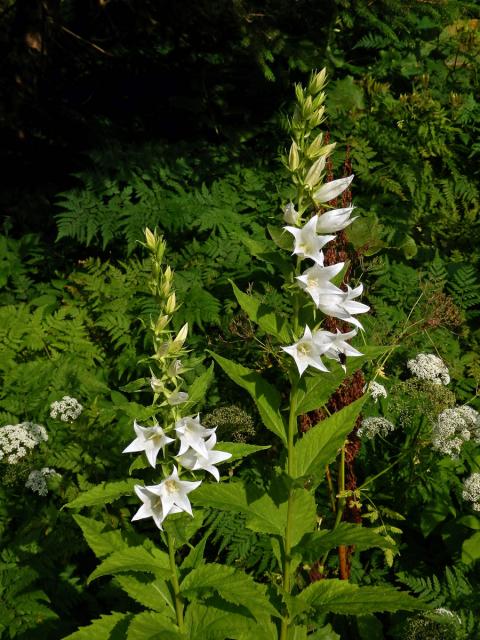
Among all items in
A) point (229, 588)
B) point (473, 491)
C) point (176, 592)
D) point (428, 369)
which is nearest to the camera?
point (229, 588)

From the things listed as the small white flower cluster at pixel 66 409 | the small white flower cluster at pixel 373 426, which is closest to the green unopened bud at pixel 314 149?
the small white flower cluster at pixel 373 426

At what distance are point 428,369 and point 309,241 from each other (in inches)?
63.3

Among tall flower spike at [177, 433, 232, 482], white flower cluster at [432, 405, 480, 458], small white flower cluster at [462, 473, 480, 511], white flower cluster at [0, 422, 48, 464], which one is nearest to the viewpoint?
tall flower spike at [177, 433, 232, 482]

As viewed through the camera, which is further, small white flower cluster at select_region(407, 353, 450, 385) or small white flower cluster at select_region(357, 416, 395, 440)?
small white flower cluster at select_region(407, 353, 450, 385)

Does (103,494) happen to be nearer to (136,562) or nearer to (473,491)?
(136,562)

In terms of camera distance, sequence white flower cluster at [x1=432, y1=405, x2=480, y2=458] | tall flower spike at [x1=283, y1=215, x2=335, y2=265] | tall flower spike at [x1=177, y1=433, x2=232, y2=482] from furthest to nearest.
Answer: white flower cluster at [x1=432, y1=405, x2=480, y2=458] → tall flower spike at [x1=177, y1=433, x2=232, y2=482] → tall flower spike at [x1=283, y1=215, x2=335, y2=265]

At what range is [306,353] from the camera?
85.4 inches

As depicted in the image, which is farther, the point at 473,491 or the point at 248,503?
the point at 473,491

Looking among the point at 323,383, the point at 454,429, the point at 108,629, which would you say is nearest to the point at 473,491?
the point at 454,429

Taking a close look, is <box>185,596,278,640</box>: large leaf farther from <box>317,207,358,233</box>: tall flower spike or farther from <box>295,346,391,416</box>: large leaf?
<box>317,207,358,233</box>: tall flower spike

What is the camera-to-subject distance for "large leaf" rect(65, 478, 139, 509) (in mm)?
2174

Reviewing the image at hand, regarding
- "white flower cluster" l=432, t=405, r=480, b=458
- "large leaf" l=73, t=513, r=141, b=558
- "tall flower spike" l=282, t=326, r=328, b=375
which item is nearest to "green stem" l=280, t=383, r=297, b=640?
"tall flower spike" l=282, t=326, r=328, b=375

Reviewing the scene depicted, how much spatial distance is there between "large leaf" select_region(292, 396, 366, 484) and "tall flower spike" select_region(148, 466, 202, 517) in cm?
45

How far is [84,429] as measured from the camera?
341 centimetres
